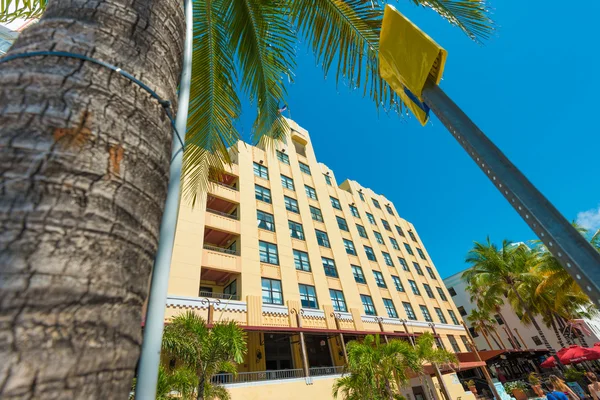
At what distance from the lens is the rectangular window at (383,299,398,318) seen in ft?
84.3

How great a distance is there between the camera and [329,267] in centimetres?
2386

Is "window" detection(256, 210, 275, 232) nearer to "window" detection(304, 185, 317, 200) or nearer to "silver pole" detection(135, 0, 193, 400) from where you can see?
"window" detection(304, 185, 317, 200)

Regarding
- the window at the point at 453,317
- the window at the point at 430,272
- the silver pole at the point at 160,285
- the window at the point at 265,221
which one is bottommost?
the silver pole at the point at 160,285

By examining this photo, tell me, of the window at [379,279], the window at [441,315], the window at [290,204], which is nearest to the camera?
the window at [290,204]

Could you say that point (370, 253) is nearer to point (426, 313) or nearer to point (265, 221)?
point (426, 313)

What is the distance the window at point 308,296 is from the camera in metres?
19.9

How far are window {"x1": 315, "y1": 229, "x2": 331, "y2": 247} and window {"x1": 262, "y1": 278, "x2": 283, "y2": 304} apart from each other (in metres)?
6.85

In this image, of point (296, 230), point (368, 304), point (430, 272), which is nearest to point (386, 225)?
point (430, 272)

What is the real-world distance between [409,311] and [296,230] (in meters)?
13.8

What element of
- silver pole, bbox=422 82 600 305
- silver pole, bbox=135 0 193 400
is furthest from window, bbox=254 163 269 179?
silver pole, bbox=135 0 193 400

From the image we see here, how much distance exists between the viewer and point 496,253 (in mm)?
30047

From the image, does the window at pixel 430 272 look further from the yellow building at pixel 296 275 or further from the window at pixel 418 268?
the window at pixel 418 268

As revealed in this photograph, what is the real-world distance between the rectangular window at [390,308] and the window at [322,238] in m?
7.33

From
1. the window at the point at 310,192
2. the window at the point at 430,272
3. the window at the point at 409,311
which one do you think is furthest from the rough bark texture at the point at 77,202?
the window at the point at 430,272
